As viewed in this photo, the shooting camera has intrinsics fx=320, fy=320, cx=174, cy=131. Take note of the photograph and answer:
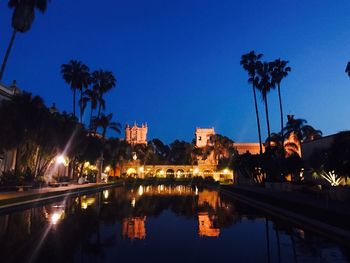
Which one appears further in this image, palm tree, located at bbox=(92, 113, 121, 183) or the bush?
palm tree, located at bbox=(92, 113, 121, 183)

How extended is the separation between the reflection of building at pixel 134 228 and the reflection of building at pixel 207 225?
7.14 feet

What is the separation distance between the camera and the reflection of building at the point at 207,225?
11789 millimetres

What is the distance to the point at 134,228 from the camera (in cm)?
1254

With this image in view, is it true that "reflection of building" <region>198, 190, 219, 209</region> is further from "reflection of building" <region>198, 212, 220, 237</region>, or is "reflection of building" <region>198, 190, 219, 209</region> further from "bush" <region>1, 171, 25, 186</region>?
"bush" <region>1, 171, 25, 186</region>

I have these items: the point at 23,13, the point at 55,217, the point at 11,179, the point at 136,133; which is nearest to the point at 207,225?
the point at 55,217

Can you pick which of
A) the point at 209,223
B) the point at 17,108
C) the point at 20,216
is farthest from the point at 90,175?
the point at 209,223

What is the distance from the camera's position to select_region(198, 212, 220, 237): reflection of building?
1179 centimetres

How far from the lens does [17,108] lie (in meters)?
25.9

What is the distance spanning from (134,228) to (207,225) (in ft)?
10.4

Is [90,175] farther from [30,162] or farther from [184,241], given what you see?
[184,241]

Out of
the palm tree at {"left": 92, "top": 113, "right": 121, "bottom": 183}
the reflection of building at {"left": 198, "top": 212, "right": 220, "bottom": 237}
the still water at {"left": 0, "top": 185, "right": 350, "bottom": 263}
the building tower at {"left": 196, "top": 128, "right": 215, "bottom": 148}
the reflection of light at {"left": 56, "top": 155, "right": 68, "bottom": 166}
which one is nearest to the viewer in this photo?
the still water at {"left": 0, "top": 185, "right": 350, "bottom": 263}

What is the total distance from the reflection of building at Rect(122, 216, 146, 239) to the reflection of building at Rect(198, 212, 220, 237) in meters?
2.18

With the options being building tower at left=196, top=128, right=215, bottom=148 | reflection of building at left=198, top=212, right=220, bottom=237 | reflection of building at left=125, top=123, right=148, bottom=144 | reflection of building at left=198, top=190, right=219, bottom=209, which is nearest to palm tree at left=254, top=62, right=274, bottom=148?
reflection of building at left=198, top=190, right=219, bottom=209

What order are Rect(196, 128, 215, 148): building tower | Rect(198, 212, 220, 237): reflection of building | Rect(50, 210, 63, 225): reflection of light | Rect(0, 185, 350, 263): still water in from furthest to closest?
Rect(196, 128, 215, 148): building tower < Rect(50, 210, 63, 225): reflection of light < Rect(198, 212, 220, 237): reflection of building < Rect(0, 185, 350, 263): still water
